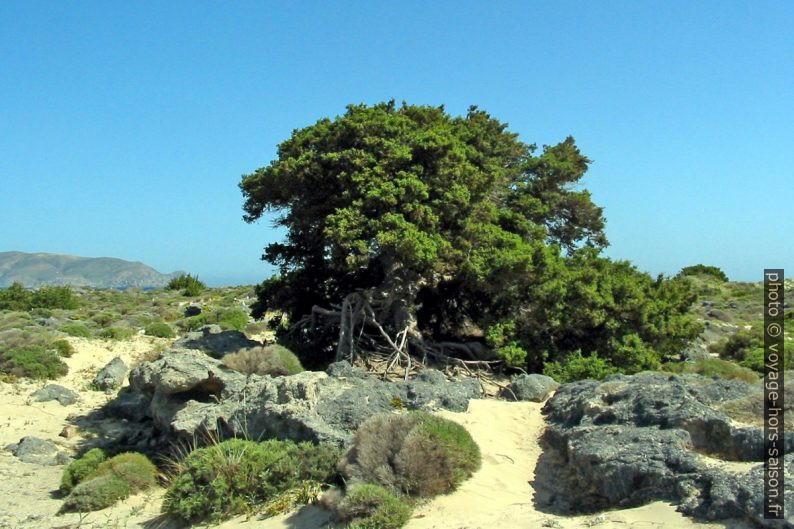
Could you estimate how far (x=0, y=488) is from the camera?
39.9ft

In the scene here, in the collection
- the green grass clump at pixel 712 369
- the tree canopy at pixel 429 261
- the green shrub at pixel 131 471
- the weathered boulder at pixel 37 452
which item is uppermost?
the tree canopy at pixel 429 261

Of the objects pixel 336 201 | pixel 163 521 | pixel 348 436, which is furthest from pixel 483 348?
pixel 163 521

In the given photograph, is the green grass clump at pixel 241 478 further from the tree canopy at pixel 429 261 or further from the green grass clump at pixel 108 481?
the tree canopy at pixel 429 261

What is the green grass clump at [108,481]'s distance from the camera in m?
10.7

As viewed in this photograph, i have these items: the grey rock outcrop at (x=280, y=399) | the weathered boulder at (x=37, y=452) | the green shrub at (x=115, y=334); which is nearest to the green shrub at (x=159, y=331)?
the green shrub at (x=115, y=334)

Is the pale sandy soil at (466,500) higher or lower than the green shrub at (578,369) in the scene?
lower

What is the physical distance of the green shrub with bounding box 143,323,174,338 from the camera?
27.0 m

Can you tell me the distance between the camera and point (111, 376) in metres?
19.6

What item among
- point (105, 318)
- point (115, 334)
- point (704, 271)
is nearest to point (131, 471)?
point (115, 334)

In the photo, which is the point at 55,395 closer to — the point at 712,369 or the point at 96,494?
the point at 96,494

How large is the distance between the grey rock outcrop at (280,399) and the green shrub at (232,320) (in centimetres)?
1402

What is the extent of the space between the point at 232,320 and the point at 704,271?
4186 centimetres

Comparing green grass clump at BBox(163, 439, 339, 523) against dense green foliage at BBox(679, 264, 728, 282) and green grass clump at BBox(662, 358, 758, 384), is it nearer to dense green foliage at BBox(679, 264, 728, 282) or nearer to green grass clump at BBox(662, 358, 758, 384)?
green grass clump at BBox(662, 358, 758, 384)

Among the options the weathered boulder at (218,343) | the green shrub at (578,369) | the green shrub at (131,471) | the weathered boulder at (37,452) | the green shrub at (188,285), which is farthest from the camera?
the green shrub at (188,285)
